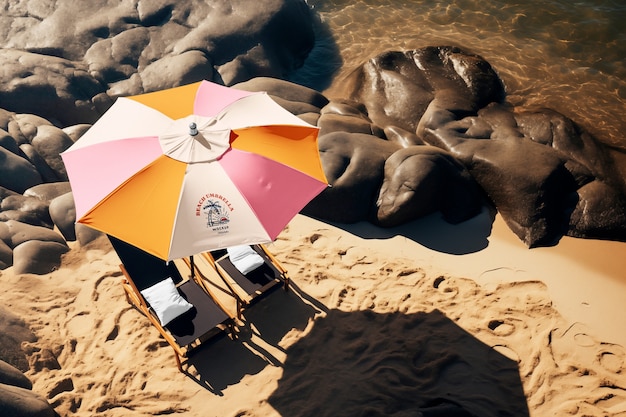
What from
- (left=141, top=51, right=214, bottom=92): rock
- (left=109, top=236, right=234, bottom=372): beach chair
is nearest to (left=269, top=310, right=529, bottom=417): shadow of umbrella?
(left=109, top=236, right=234, bottom=372): beach chair

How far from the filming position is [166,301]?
6613 mm

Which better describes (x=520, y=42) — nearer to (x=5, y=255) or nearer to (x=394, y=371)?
(x=394, y=371)

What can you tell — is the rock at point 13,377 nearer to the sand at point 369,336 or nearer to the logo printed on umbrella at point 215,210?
the sand at point 369,336

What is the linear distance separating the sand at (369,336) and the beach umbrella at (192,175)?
2.18 m

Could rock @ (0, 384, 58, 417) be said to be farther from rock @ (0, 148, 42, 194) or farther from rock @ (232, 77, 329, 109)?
rock @ (232, 77, 329, 109)

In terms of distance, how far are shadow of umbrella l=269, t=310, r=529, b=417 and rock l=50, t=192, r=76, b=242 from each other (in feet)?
13.9

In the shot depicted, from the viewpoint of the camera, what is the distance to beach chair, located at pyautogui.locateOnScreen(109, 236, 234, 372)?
21.0ft

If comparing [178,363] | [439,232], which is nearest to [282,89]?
[439,232]

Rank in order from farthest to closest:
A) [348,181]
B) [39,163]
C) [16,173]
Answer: [39,163], [16,173], [348,181]

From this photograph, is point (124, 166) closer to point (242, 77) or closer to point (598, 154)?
point (242, 77)

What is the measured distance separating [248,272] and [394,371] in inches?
94.4

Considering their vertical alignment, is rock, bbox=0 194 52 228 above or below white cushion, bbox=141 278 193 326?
above

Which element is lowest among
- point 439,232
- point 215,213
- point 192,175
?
point 439,232

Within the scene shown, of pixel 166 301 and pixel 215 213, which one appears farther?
pixel 166 301
